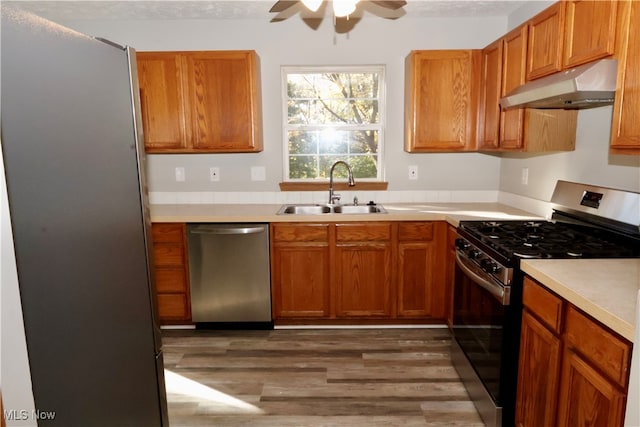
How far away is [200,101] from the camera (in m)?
3.12

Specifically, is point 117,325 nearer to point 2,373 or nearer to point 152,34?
point 2,373

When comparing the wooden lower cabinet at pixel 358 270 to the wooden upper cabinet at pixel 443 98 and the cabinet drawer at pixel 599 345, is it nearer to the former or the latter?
the wooden upper cabinet at pixel 443 98

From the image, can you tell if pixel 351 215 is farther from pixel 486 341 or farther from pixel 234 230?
pixel 486 341

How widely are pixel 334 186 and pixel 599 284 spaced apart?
91.6 inches

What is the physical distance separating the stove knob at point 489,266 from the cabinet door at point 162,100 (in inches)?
92.2

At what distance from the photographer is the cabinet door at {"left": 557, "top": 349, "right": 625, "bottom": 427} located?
1177mm

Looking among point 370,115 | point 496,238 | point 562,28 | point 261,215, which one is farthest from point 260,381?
point 562,28

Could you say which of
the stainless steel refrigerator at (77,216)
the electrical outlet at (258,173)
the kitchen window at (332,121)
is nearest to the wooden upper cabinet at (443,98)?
the kitchen window at (332,121)

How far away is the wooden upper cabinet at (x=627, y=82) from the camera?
151 cm

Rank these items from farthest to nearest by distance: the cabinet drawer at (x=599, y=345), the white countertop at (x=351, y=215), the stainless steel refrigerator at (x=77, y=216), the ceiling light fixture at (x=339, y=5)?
the white countertop at (x=351, y=215) < the ceiling light fixture at (x=339, y=5) < the cabinet drawer at (x=599, y=345) < the stainless steel refrigerator at (x=77, y=216)

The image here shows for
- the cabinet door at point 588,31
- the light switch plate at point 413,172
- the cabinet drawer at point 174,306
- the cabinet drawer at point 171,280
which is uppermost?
the cabinet door at point 588,31

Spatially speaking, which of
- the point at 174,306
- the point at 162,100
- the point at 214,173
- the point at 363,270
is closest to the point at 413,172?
the point at 363,270

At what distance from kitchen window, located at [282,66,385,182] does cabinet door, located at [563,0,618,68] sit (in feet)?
5.36

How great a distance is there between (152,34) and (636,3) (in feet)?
10.6
